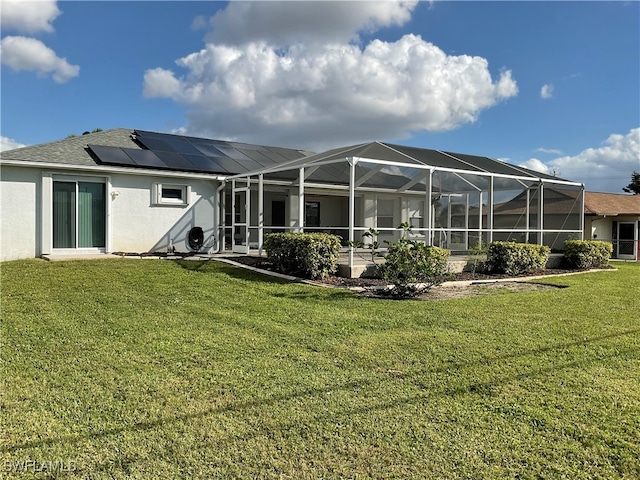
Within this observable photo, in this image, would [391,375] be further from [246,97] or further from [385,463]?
[246,97]

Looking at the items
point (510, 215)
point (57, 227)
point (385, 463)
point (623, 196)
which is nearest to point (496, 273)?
point (510, 215)

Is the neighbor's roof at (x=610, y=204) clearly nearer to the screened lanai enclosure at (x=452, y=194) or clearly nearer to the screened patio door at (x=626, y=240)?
the screened patio door at (x=626, y=240)

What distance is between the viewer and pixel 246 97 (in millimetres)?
23062

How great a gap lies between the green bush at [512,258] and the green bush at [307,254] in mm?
4877

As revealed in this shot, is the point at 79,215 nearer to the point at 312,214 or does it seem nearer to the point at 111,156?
the point at 111,156

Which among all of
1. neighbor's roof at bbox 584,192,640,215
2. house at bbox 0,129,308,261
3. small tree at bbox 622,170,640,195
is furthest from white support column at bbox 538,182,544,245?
small tree at bbox 622,170,640,195

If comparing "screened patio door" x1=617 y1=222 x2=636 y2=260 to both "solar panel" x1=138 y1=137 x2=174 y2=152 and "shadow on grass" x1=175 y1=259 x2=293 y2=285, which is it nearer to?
"shadow on grass" x1=175 y1=259 x2=293 y2=285

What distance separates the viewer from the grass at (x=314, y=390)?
2705 millimetres

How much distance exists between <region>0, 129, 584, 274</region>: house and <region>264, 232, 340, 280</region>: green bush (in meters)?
0.78

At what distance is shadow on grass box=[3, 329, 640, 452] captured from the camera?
296cm

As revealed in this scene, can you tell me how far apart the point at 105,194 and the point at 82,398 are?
10.4 meters

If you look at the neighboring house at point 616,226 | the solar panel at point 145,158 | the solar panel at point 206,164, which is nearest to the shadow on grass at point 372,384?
the solar panel at point 145,158

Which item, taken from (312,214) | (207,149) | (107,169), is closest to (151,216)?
(107,169)

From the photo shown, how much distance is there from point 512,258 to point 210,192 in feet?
31.0
